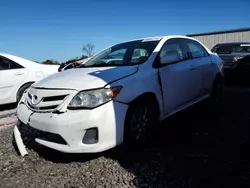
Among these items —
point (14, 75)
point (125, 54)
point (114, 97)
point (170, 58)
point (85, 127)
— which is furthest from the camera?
point (14, 75)

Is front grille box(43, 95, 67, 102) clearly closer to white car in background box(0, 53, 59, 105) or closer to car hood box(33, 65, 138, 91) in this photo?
car hood box(33, 65, 138, 91)

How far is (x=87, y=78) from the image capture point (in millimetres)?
3084

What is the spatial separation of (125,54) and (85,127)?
5.44ft

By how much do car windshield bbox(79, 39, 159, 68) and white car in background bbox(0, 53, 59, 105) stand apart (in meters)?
2.47

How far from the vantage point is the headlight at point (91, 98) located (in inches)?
108

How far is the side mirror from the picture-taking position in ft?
12.0

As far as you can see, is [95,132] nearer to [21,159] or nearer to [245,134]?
[21,159]

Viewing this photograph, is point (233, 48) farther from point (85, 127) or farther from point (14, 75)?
point (85, 127)

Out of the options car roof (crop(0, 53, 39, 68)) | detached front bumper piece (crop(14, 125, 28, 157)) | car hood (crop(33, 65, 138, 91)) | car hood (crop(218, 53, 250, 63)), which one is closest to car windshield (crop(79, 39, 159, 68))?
car hood (crop(33, 65, 138, 91))

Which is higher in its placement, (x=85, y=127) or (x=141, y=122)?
(x=85, y=127)

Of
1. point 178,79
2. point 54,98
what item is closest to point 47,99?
point 54,98

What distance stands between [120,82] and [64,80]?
0.69m

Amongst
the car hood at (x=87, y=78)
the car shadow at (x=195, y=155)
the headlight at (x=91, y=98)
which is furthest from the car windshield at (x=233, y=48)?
the headlight at (x=91, y=98)

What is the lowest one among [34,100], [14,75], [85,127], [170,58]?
[85,127]
